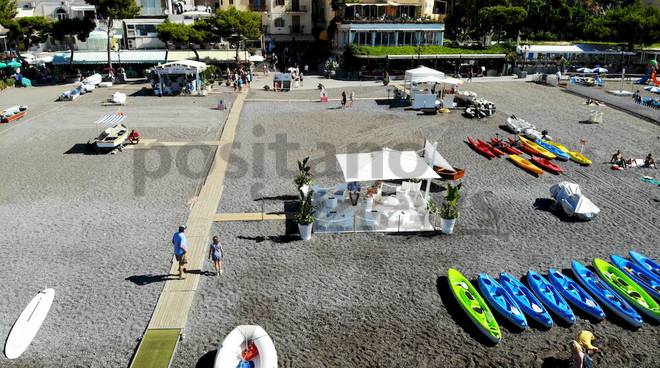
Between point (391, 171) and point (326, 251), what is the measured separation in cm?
362

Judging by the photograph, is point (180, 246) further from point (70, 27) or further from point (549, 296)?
point (70, 27)

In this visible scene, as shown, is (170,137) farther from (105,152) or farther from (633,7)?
(633,7)

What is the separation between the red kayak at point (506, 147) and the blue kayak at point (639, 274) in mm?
10967

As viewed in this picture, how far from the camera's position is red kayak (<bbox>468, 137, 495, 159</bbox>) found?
25.1m

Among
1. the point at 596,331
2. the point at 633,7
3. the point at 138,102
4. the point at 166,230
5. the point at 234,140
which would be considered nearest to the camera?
the point at 596,331

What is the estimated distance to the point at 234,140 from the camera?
91.6 ft

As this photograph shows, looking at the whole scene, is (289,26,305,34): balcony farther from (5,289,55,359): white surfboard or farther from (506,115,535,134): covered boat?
(5,289,55,359): white surfboard

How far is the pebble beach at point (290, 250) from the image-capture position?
11.4 metres

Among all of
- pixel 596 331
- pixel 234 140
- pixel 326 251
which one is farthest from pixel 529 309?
pixel 234 140

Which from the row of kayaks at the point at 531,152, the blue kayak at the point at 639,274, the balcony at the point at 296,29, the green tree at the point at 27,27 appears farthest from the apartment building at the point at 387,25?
the blue kayak at the point at 639,274

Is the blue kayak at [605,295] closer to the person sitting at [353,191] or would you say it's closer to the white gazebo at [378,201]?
the white gazebo at [378,201]

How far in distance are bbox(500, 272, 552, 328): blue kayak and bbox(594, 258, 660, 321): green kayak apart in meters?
2.52

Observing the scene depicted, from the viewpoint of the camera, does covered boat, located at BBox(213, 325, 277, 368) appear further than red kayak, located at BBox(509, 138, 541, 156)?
No

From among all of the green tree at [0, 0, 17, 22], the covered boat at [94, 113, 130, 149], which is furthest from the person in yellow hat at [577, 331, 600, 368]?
the green tree at [0, 0, 17, 22]
